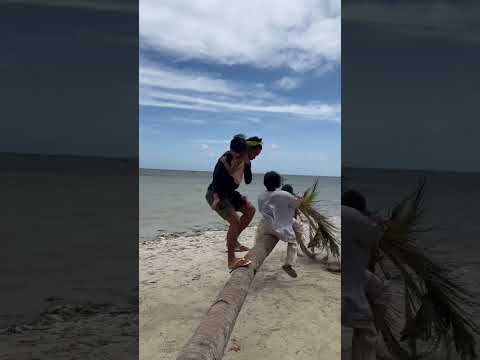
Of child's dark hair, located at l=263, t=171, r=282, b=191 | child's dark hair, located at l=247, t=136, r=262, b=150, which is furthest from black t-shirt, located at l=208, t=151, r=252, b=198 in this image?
child's dark hair, located at l=263, t=171, r=282, b=191

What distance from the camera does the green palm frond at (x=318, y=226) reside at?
494cm

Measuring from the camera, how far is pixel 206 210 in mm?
13031

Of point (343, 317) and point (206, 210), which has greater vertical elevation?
point (343, 317)

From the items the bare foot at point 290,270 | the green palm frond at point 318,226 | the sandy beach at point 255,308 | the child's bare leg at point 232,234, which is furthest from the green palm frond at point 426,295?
the green palm frond at point 318,226

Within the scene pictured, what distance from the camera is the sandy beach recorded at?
2.81 meters

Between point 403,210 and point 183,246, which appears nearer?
point 403,210

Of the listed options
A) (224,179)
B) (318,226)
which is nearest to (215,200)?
(224,179)

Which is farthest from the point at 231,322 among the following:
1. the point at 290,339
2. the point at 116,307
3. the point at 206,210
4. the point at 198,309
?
the point at 206,210

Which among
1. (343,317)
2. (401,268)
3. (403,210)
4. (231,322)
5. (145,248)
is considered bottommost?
(145,248)

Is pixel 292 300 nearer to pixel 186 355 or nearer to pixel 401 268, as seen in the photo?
pixel 186 355

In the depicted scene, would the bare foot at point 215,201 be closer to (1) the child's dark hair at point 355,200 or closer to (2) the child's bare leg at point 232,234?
(2) the child's bare leg at point 232,234

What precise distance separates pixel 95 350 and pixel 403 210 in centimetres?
208

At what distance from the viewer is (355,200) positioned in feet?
3.33

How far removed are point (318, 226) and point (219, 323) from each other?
11.1ft
